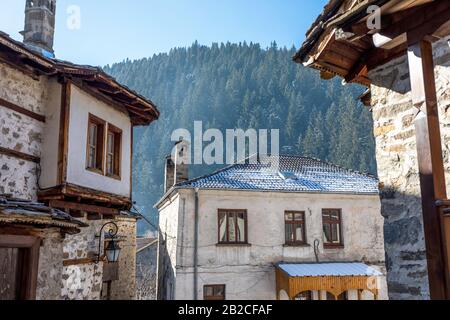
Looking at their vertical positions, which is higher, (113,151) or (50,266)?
(113,151)

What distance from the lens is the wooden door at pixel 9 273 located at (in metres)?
6.12

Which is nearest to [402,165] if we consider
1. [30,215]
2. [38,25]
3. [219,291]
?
[30,215]

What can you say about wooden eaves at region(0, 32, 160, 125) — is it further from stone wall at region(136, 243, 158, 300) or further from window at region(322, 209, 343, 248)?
stone wall at region(136, 243, 158, 300)

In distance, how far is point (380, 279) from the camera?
14.5 m

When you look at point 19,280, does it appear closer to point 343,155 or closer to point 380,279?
point 380,279

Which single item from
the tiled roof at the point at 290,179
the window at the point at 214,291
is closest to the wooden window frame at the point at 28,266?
the tiled roof at the point at 290,179

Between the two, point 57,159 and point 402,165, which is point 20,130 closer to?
point 57,159

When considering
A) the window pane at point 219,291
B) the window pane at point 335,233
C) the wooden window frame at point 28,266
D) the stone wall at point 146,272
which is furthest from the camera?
the stone wall at point 146,272

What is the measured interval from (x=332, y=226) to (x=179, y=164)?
6.52 m

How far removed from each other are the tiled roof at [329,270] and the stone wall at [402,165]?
31.3 feet

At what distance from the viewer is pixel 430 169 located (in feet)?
9.69

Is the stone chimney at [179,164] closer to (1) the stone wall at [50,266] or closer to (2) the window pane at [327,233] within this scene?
(2) the window pane at [327,233]

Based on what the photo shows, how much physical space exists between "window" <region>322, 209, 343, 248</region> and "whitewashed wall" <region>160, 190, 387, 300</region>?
0.68ft

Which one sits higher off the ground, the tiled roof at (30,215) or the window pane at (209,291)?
the tiled roof at (30,215)
